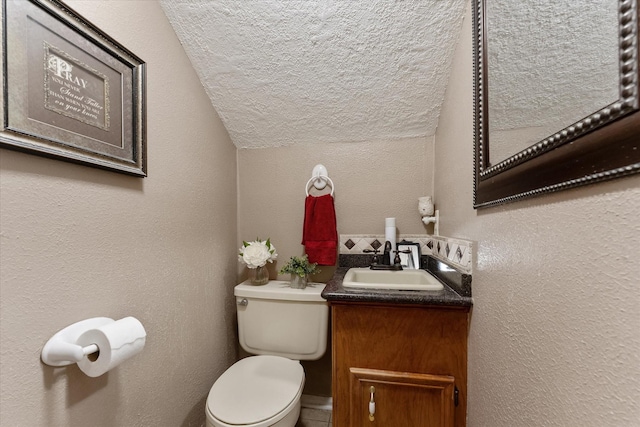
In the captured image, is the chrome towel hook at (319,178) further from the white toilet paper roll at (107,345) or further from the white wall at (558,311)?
the white toilet paper roll at (107,345)

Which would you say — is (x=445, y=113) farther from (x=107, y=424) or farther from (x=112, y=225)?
(x=107, y=424)

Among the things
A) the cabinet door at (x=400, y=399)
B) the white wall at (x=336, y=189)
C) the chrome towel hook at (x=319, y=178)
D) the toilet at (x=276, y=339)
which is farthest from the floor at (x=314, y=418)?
the chrome towel hook at (x=319, y=178)

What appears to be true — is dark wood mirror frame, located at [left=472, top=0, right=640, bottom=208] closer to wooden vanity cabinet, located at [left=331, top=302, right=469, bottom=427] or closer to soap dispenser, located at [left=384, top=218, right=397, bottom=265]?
wooden vanity cabinet, located at [left=331, top=302, right=469, bottom=427]

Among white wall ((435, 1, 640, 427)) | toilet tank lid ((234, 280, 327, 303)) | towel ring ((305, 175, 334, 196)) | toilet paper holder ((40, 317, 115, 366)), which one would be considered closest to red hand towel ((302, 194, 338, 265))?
towel ring ((305, 175, 334, 196))

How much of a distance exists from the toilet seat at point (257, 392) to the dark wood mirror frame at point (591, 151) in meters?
1.04

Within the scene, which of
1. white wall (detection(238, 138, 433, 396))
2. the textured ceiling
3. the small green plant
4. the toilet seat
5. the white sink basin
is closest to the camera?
the toilet seat

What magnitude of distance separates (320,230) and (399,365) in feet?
2.50

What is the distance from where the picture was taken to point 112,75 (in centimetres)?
78

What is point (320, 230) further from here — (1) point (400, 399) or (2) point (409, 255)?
(1) point (400, 399)

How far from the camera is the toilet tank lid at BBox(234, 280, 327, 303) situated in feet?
4.17

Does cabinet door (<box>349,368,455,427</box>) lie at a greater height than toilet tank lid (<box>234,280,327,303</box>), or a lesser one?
lesser

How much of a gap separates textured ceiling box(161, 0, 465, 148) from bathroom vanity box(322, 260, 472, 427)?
3.07ft

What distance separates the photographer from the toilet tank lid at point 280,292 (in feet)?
4.17

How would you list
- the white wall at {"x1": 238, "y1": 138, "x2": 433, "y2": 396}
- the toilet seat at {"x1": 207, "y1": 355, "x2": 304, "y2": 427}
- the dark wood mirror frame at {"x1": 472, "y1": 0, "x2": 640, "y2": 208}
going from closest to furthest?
1. the dark wood mirror frame at {"x1": 472, "y1": 0, "x2": 640, "y2": 208}
2. the toilet seat at {"x1": 207, "y1": 355, "x2": 304, "y2": 427}
3. the white wall at {"x1": 238, "y1": 138, "x2": 433, "y2": 396}
